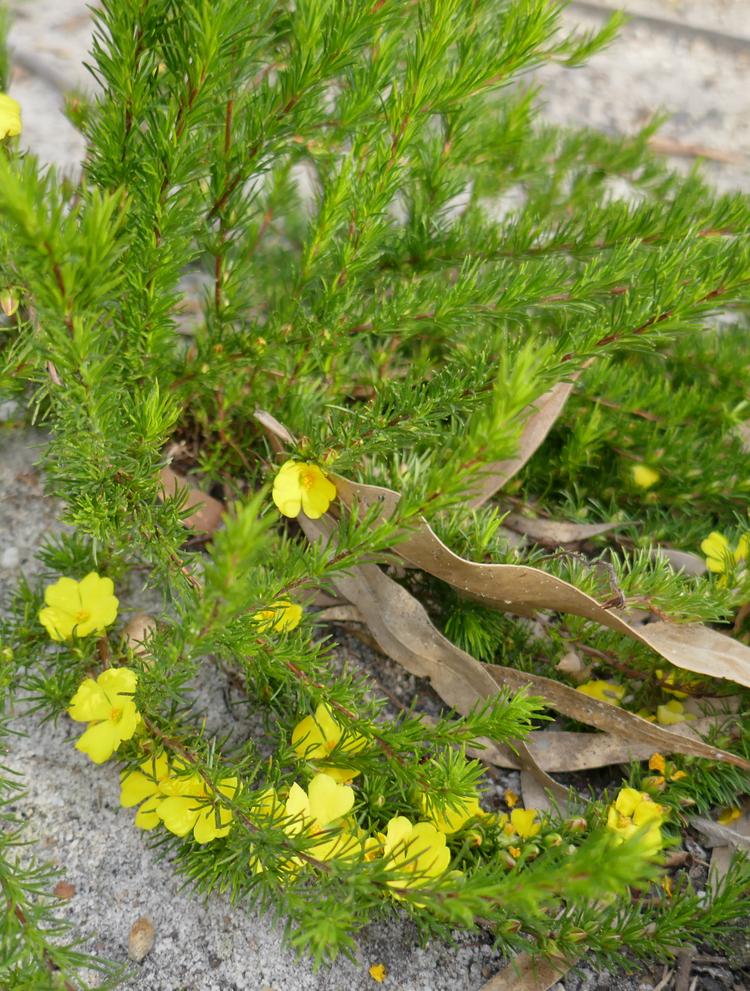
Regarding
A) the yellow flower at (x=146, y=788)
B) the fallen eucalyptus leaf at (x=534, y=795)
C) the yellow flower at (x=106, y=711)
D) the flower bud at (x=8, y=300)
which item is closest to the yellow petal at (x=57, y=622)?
the yellow flower at (x=106, y=711)

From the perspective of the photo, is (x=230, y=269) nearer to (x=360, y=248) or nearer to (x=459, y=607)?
(x=360, y=248)

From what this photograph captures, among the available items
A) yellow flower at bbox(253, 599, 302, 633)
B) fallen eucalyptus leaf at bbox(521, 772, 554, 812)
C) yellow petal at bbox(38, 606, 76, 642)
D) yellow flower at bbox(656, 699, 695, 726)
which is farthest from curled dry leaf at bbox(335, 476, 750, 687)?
yellow petal at bbox(38, 606, 76, 642)

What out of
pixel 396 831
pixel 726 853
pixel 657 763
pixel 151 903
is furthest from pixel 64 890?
pixel 726 853

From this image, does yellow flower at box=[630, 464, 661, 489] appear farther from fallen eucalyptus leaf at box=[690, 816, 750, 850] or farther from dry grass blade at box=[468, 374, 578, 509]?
fallen eucalyptus leaf at box=[690, 816, 750, 850]

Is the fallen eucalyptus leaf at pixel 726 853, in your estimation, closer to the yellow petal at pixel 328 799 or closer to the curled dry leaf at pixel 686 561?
the curled dry leaf at pixel 686 561

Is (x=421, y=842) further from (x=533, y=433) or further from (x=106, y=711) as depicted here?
(x=533, y=433)
